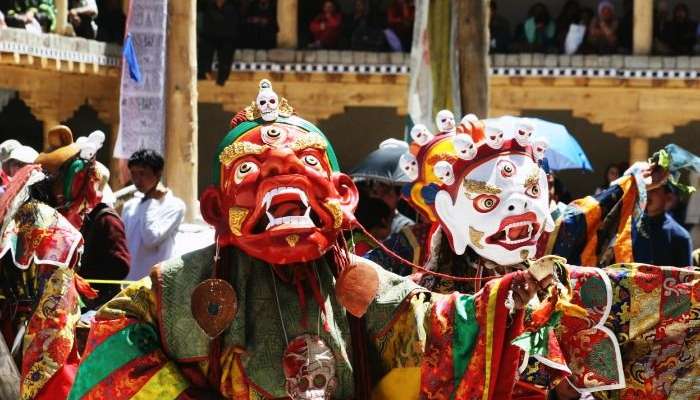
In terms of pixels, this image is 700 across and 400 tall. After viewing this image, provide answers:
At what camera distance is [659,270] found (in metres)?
5.24

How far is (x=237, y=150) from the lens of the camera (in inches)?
190

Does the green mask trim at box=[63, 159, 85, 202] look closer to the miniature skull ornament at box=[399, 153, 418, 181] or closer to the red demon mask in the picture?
the miniature skull ornament at box=[399, 153, 418, 181]

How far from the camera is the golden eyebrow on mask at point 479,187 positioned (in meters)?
5.67

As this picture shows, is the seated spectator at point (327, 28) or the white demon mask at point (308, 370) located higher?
the seated spectator at point (327, 28)

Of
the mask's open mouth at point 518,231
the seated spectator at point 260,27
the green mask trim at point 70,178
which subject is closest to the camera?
the mask's open mouth at point 518,231

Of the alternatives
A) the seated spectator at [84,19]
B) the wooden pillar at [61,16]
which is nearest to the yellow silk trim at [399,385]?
the wooden pillar at [61,16]

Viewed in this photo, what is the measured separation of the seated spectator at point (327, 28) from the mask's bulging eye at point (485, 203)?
45.9 ft

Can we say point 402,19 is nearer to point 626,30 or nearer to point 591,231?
point 626,30

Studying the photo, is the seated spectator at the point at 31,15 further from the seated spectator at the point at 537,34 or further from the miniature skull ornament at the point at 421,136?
the miniature skull ornament at the point at 421,136

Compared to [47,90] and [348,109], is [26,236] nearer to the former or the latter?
[47,90]

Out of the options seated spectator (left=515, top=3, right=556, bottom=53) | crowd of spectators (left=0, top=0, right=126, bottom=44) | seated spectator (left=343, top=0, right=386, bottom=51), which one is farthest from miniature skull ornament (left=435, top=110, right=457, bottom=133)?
seated spectator (left=515, top=3, right=556, bottom=53)

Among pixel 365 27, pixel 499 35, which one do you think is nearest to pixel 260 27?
pixel 365 27

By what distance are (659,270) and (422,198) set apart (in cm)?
136

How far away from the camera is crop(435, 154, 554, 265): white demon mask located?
18.5 ft
